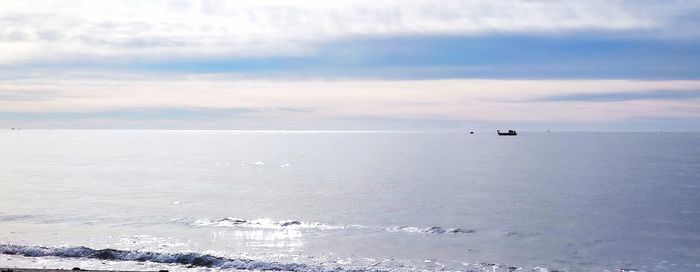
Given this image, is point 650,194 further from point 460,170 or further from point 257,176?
point 257,176

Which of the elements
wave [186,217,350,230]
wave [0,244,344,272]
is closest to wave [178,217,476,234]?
wave [186,217,350,230]

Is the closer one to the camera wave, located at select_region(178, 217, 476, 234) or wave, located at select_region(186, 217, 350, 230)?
wave, located at select_region(178, 217, 476, 234)

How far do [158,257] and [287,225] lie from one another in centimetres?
1500

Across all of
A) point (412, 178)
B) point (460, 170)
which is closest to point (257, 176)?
point (412, 178)

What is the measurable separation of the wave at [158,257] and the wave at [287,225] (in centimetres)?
1262

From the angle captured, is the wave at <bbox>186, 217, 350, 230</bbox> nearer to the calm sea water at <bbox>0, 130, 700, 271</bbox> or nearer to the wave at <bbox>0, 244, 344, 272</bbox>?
the calm sea water at <bbox>0, 130, 700, 271</bbox>

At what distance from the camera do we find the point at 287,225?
48.0m

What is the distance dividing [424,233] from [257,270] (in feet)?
52.4

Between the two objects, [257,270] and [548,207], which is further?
[548,207]

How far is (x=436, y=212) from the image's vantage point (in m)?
55.3

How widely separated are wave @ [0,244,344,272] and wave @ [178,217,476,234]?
41.4 feet

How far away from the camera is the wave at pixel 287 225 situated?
1795 inches

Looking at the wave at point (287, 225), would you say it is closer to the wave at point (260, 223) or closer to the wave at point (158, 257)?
the wave at point (260, 223)

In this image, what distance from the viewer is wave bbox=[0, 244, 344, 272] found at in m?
32.7
